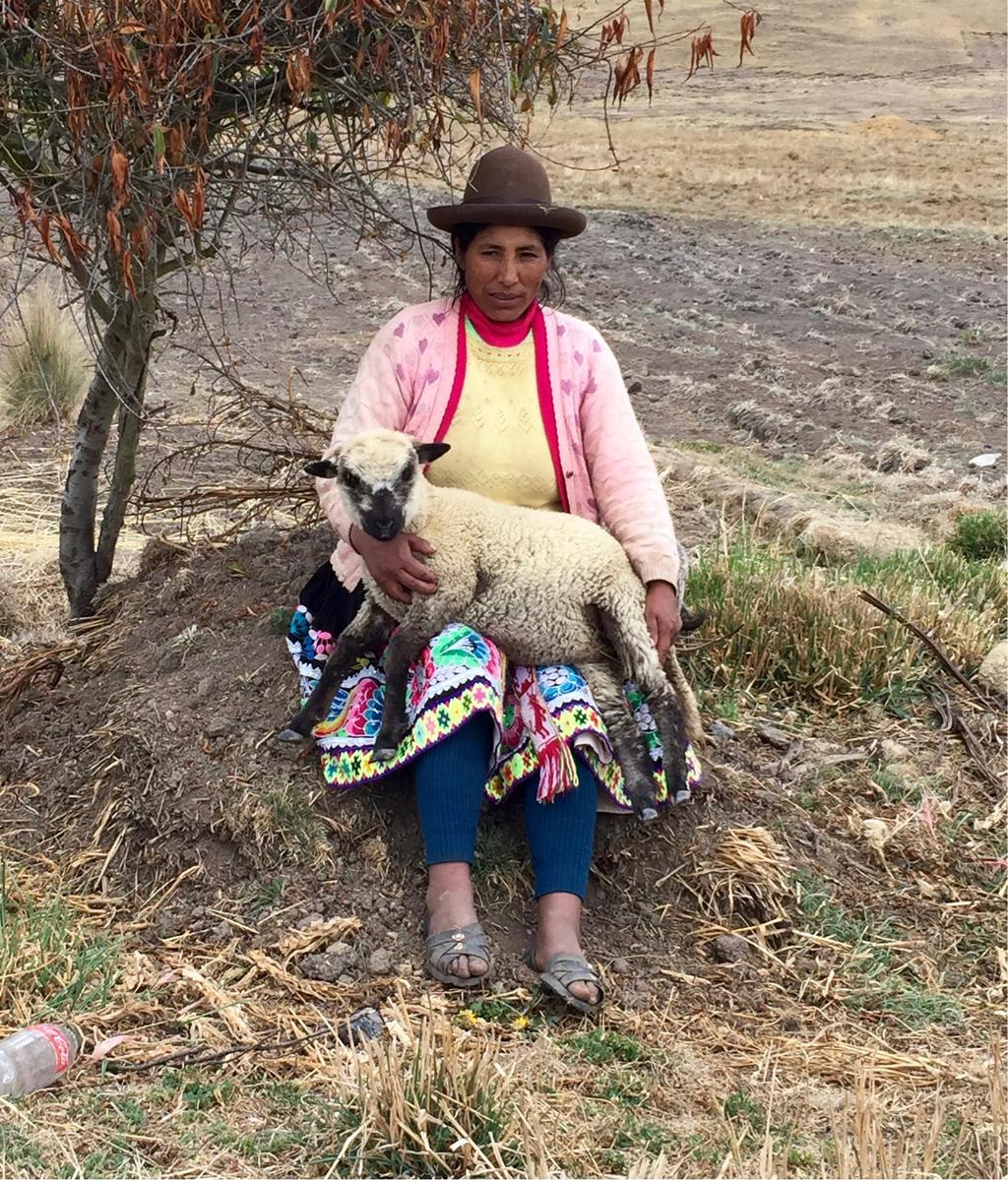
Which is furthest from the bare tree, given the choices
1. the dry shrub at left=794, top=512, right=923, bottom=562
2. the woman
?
the dry shrub at left=794, top=512, right=923, bottom=562

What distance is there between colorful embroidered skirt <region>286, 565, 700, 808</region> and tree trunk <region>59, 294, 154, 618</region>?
137 centimetres

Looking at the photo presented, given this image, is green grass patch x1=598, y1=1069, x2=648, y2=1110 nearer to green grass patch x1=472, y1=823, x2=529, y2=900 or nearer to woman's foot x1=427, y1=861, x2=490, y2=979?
woman's foot x1=427, y1=861, x2=490, y2=979

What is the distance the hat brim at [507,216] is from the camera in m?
3.78

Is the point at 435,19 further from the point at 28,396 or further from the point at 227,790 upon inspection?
the point at 28,396

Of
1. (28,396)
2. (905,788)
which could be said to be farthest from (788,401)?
(905,788)

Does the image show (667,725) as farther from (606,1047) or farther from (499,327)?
(499,327)

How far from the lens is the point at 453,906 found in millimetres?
3475

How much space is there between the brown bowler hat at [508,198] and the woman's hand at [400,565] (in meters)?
0.93

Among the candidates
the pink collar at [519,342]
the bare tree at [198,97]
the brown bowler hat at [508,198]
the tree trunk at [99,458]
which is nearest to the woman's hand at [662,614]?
the pink collar at [519,342]

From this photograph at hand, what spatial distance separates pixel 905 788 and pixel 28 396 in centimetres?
676

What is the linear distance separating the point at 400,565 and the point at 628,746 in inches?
31.6

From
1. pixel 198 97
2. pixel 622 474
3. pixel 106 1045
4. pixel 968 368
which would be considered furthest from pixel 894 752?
pixel 968 368

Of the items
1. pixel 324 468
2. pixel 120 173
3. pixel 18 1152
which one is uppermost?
pixel 120 173

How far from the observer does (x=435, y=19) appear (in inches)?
130
